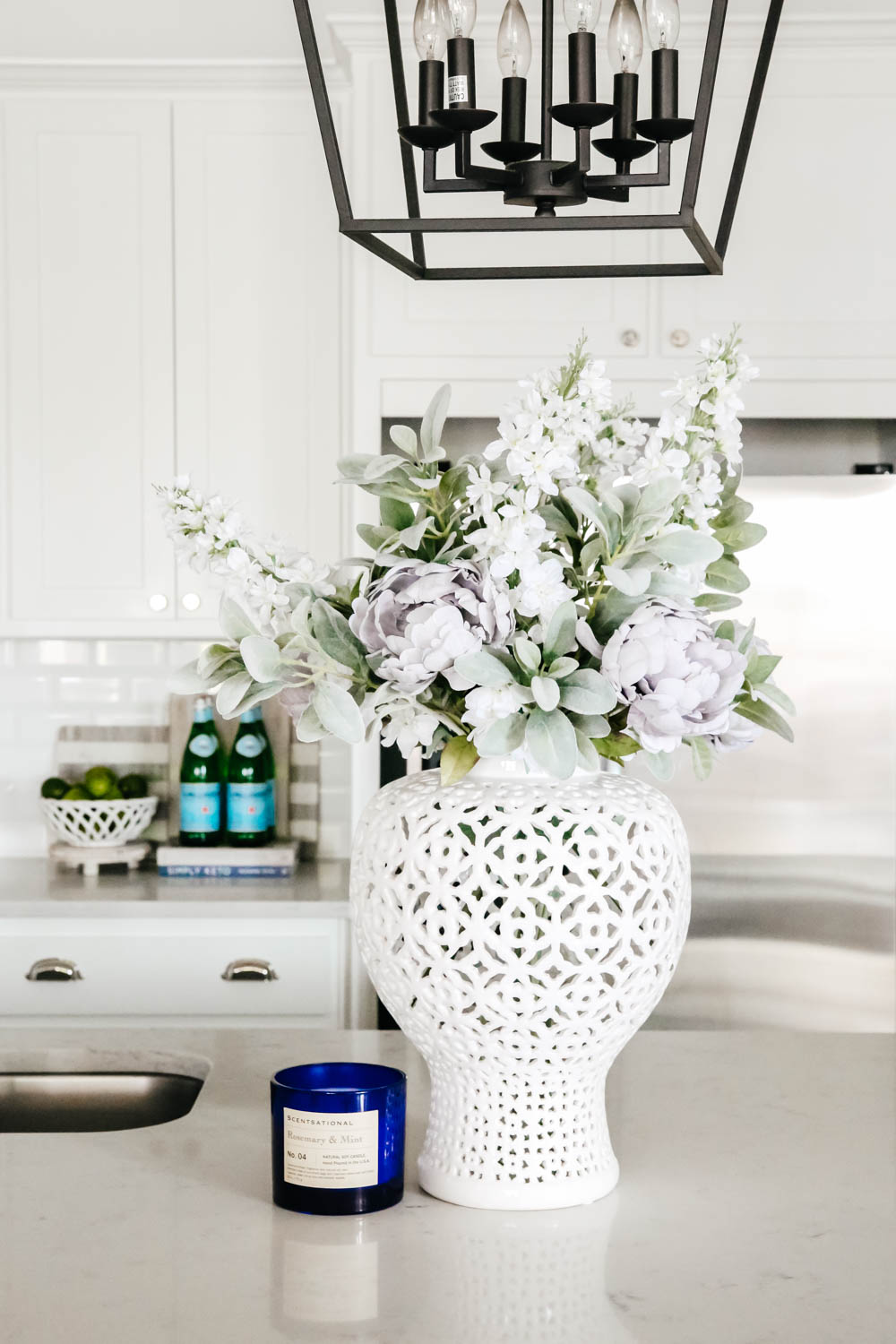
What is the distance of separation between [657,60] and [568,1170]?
31.2 inches

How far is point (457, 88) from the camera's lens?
2.97 feet

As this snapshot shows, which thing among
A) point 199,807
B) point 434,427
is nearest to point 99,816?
point 199,807

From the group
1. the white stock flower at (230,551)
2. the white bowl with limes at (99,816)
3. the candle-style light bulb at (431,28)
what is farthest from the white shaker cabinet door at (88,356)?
the candle-style light bulb at (431,28)

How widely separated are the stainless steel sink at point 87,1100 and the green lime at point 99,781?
4.72 ft

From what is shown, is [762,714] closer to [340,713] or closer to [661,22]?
[340,713]

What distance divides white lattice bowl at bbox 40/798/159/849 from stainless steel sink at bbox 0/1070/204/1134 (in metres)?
1.39

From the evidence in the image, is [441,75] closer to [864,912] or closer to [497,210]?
[497,210]

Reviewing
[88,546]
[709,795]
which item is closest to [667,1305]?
[709,795]

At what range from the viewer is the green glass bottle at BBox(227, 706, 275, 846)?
280 centimetres

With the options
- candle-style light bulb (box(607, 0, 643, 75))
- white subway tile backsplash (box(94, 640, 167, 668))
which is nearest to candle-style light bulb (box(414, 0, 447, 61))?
candle-style light bulb (box(607, 0, 643, 75))

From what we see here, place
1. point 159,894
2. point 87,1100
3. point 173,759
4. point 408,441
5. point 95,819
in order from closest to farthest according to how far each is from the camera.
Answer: point 408,441
point 87,1100
point 159,894
point 95,819
point 173,759

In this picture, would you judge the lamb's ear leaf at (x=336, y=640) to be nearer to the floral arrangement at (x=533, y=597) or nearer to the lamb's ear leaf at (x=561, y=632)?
the floral arrangement at (x=533, y=597)

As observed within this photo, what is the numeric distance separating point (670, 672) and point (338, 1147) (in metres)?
0.43

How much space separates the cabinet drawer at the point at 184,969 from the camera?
249cm
